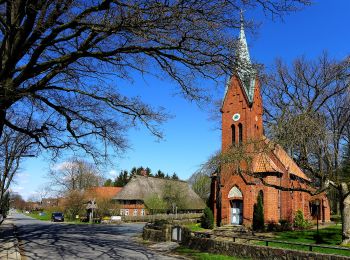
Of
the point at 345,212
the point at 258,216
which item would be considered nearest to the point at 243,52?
the point at 345,212

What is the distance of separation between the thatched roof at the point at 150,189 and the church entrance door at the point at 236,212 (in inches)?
1088

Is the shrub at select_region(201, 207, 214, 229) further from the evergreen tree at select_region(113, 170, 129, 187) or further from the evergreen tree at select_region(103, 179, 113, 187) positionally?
the evergreen tree at select_region(103, 179, 113, 187)

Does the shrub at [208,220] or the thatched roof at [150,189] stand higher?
the thatched roof at [150,189]

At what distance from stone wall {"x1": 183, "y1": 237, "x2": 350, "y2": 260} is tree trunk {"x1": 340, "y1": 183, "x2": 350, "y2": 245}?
6.96m

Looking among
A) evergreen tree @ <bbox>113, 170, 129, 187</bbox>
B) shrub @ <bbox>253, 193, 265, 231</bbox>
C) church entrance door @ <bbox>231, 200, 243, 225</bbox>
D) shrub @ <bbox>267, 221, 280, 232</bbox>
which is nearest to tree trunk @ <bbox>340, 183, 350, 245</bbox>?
shrub @ <bbox>253, 193, 265, 231</bbox>

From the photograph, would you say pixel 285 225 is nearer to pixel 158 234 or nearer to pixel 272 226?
pixel 272 226

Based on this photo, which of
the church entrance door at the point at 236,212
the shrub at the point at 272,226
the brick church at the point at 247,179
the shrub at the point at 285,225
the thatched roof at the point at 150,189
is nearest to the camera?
the shrub at the point at 272,226

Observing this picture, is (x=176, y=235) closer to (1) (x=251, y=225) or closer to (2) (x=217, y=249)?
(2) (x=217, y=249)

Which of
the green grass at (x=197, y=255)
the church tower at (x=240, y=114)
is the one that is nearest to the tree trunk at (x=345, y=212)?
the green grass at (x=197, y=255)

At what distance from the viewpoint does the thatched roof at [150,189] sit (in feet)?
205

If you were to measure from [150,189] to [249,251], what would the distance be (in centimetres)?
5019

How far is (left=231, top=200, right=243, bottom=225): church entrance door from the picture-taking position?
35.1m

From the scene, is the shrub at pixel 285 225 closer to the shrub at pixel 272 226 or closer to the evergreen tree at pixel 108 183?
the shrub at pixel 272 226

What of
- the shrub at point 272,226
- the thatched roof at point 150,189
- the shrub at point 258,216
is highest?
the thatched roof at point 150,189
